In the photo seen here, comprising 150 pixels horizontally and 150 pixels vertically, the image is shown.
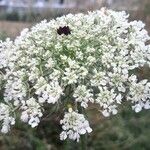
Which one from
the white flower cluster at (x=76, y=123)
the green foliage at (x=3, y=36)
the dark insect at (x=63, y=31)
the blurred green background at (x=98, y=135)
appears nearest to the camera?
the white flower cluster at (x=76, y=123)

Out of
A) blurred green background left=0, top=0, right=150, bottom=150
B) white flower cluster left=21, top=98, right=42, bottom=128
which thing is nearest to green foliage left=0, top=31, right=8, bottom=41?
blurred green background left=0, top=0, right=150, bottom=150

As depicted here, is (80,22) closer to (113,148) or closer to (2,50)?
(2,50)

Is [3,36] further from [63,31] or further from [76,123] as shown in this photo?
[76,123]

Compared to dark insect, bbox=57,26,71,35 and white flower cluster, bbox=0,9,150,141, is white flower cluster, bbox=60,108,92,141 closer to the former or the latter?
white flower cluster, bbox=0,9,150,141

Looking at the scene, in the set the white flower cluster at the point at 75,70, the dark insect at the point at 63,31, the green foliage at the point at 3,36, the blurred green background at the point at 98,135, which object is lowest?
the blurred green background at the point at 98,135

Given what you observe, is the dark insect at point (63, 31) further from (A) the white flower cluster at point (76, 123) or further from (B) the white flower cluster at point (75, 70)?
(A) the white flower cluster at point (76, 123)

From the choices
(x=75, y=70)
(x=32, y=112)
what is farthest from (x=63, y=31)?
(x=32, y=112)

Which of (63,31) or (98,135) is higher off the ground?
(63,31)

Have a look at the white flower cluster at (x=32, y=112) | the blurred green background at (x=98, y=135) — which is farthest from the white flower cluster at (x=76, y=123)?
the blurred green background at (x=98, y=135)

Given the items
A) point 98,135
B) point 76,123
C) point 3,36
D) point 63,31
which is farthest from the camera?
point 3,36

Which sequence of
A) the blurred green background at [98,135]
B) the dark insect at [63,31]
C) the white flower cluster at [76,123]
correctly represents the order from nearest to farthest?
1. the white flower cluster at [76,123]
2. the dark insect at [63,31]
3. the blurred green background at [98,135]
